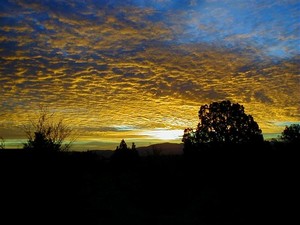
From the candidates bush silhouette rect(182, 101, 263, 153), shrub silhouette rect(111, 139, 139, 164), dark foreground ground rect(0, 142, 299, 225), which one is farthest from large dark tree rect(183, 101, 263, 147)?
shrub silhouette rect(111, 139, 139, 164)

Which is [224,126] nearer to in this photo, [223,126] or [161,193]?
[223,126]

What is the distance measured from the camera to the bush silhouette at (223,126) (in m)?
39.5

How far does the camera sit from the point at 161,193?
2197 cm

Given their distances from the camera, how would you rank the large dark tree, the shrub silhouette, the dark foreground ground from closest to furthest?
the dark foreground ground → the large dark tree → the shrub silhouette

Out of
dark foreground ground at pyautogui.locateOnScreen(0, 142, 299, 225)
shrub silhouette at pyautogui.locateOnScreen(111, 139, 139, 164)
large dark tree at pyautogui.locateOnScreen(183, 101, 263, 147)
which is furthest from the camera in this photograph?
shrub silhouette at pyautogui.locateOnScreen(111, 139, 139, 164)

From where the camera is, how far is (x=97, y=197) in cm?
2641

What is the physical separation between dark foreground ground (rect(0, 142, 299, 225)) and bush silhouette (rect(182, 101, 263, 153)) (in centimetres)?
769

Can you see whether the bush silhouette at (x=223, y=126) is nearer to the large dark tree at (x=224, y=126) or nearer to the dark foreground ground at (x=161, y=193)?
the large dark tree at (x=224, y=126)

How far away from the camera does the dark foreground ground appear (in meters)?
11.3

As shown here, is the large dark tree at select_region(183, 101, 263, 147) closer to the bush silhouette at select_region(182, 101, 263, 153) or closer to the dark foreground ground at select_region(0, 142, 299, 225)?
the bush silhouette at select_region(182, 101, 263, 153)

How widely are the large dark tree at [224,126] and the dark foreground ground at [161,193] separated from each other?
7.70m

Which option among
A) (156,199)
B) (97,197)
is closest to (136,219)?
(156,199)

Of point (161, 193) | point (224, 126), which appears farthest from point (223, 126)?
point (161, 193)

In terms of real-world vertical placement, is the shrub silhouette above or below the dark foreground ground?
above
